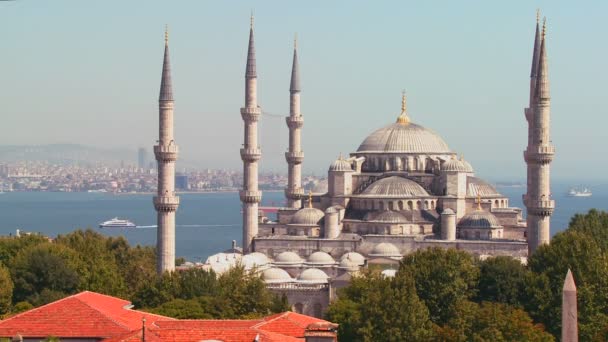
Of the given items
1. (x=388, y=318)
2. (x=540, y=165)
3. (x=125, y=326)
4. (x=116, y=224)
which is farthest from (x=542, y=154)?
(x=116, y=224)

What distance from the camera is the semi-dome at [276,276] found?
61.5m

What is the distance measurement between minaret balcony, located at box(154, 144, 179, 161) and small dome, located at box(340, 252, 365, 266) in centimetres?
894

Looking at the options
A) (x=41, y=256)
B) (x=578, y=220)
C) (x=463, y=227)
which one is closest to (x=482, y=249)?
(x=463, y=227)

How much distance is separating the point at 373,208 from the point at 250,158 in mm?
6259

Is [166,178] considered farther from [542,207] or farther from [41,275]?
[542,207]

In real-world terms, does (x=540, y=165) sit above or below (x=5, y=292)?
above

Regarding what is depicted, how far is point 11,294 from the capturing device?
50188 millimetres

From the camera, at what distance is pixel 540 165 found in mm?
60531

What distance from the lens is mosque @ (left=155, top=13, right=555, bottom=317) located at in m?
60.7

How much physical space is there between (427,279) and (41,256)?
14084 mm

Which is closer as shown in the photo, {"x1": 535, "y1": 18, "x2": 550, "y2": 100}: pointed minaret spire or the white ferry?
{"x1": 535, "y1": 18, "x2": 550, "y2": 100}: pointed minaret spire

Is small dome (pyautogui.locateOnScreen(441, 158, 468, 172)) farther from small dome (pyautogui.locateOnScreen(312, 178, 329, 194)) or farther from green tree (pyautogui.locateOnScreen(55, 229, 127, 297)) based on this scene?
green tree (pyautogui.locateOnScreen(55, 229, 127, 297))

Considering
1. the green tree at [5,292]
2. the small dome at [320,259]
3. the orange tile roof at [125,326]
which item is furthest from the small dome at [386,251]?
the orange tile roof at [125,326]

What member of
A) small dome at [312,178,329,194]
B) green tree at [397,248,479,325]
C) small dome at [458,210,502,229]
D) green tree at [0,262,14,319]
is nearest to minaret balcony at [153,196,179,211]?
green tree at [0,262,14,319]
